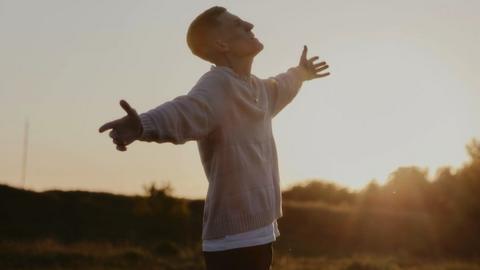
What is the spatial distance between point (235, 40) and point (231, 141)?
1.87 ft

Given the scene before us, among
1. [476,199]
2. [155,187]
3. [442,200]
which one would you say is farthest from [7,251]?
[442,200]

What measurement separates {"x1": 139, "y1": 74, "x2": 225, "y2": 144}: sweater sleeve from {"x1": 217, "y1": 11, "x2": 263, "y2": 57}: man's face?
0.25m

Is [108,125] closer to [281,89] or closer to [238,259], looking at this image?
[238,259]

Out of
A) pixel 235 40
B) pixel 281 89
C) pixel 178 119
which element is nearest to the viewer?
pixel 178 119

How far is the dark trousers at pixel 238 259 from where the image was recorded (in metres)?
3.83

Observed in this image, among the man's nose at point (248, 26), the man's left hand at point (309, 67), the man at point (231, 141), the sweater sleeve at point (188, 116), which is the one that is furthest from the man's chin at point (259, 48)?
the man's left hand at point (309, 67)

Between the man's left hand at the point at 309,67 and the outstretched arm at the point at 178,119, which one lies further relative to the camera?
the man's left hand at the point at 309,67

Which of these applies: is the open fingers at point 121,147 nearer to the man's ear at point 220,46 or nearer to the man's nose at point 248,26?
the man's ear at point 220,46

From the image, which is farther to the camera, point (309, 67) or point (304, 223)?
point (304, 223)

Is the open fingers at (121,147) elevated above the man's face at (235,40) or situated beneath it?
situated beneath

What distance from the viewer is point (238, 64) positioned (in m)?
4.11

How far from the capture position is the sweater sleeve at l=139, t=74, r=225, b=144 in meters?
3.39

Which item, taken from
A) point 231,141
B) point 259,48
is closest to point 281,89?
point 259,48

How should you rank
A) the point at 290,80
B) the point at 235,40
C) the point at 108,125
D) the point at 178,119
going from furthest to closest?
the point at 290,80
the point at 235,40
the point at 178,119
the point at 108,125
